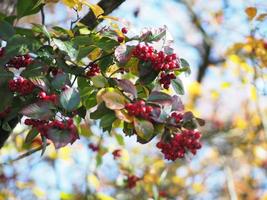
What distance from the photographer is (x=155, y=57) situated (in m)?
1.13

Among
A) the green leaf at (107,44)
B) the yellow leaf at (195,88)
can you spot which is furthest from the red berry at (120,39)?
the yellow leaf at (195,88)

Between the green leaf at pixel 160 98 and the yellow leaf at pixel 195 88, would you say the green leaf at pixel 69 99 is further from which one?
the yellow leaf at pixel 195 88

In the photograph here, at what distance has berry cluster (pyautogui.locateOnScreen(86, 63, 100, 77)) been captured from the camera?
1.22 metres

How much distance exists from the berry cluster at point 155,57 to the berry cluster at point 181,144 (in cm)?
16

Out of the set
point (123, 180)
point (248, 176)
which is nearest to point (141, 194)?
point (123, 180)

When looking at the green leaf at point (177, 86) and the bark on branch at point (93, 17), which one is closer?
the green leaf at point (177, 86)

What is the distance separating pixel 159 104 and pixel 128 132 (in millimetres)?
144

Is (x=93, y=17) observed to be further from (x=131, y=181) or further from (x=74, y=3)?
(x=131, y=181)

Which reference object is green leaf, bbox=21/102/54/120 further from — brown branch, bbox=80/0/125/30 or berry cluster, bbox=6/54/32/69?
brown branch, bbox=80/0/125/30

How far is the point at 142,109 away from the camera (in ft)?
3.38

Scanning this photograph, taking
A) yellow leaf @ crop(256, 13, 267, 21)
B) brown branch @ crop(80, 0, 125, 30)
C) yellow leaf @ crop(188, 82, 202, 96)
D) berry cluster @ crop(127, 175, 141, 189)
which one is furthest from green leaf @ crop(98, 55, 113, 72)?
yellow leaf @ crop(188, 82, 202, 96)

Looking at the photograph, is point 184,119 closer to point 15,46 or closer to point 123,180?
point 15,46

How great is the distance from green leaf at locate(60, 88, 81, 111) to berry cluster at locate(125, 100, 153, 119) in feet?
0.34

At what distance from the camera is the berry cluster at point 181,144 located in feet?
3.50
